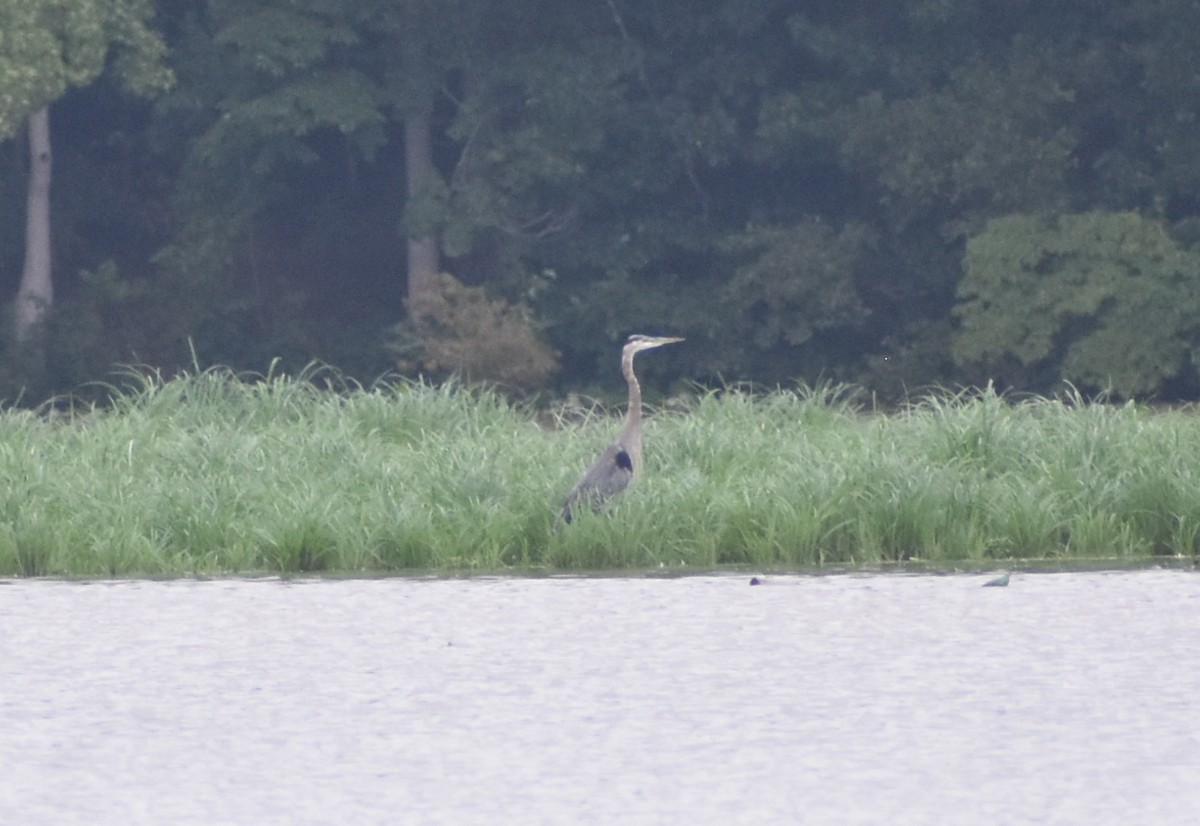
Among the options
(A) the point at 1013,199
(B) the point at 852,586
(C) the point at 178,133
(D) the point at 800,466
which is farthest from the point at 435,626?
(C) the point at 178,133

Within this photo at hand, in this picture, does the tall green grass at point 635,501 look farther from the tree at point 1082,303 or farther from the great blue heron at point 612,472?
the tree at point 1082,303

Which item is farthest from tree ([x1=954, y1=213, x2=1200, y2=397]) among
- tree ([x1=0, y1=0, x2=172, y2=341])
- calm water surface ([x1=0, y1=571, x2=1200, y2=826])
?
calm water surface ([x1=0, y1=571, x2=1200, y2=826])

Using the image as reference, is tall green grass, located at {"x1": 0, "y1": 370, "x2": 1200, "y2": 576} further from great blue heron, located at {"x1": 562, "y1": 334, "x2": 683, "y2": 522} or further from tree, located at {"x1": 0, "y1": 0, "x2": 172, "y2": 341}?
tree, located at {"x1": 0, "y1": 0, "x2": 172, "y2": 341}

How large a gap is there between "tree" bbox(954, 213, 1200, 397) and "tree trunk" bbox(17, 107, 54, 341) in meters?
8.82

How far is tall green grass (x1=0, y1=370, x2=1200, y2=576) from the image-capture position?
10.2 m

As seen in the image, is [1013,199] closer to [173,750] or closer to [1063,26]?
[1063,26]

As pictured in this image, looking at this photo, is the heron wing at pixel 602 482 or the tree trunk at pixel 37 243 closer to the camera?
the heron wing at pixel 602 482

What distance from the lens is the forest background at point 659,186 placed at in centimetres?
2253

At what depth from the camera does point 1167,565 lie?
10016mm

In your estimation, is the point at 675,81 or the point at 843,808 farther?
the point at 675,81

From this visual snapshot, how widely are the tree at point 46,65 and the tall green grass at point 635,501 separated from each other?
10740 mm

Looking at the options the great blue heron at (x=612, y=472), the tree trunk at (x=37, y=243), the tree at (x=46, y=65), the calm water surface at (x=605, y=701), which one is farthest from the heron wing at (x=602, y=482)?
the tree trunk at (x=37, y=243)

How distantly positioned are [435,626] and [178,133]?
18.5m

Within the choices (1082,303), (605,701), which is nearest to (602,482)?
(605,701)
